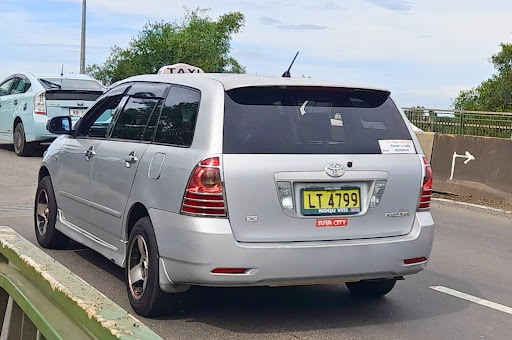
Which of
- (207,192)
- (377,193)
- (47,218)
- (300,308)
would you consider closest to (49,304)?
(207,192)

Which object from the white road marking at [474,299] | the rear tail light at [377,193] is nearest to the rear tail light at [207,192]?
the rear tail light at [377,193]

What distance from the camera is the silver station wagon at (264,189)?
495 centimetres

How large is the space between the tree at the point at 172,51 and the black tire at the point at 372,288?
3812 centimetres

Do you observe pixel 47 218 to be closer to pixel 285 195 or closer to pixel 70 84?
pixel 285 195

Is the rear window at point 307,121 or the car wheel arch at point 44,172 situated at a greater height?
the rear window at point 307,121

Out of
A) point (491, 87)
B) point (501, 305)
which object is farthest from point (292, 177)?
point (491, 87)

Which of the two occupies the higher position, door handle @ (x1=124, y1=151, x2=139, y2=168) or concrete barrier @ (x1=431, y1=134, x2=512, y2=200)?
door handle @ (x1=124, y1=151, x2=139, y2=168)

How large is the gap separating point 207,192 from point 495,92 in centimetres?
4309

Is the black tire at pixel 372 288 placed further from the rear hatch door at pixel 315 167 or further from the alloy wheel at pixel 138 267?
the alloy wheel at pixel 138 267

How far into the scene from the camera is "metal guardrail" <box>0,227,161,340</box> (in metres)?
2.24

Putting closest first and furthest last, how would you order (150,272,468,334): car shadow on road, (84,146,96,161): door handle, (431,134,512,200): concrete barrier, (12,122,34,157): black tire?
(150,272,468,334): car shadow on road < (84,146,96,161): door handle < (431,134,512,200): concrete barrier < (12,122,34,157): black tire

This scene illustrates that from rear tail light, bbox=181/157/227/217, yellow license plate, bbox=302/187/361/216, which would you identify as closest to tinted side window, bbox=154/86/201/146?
rear tail light, bbox=181/157/227/217

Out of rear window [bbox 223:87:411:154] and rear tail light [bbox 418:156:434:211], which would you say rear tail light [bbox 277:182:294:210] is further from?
rear tail light [bbox 418:156:434:211]

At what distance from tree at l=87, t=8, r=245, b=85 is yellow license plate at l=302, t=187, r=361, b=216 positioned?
128 ft
